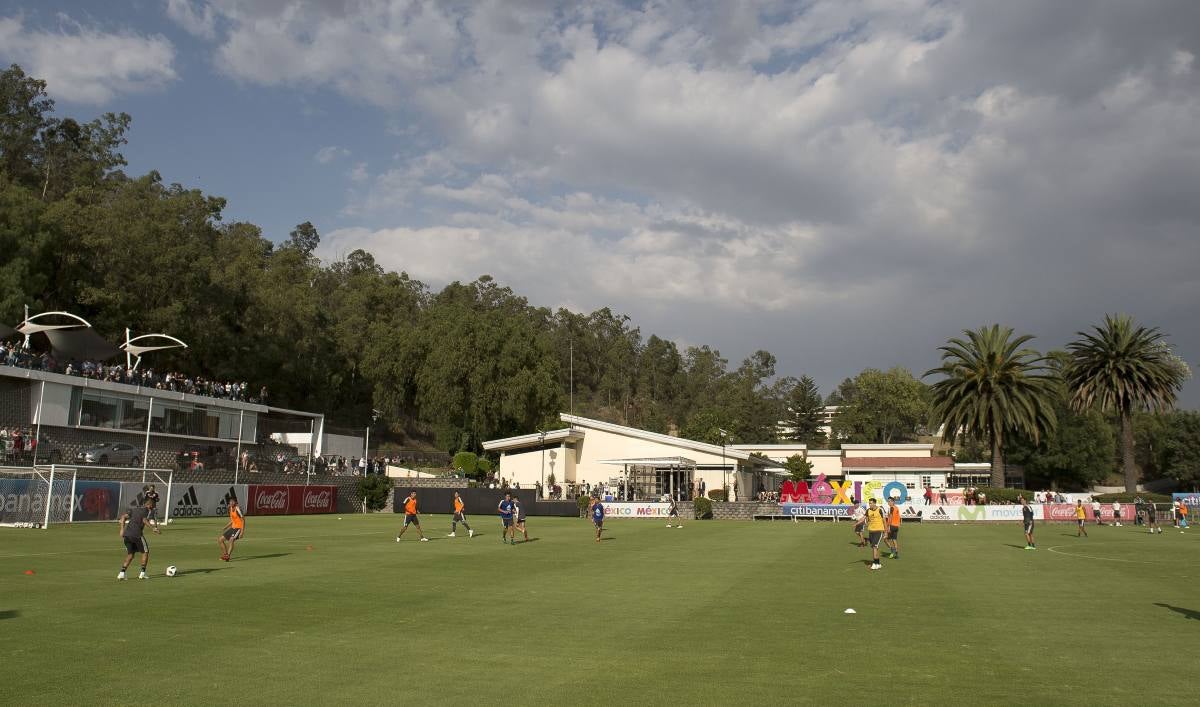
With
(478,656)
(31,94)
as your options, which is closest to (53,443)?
(31,94)

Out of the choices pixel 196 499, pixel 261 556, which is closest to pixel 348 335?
pixel 196 499

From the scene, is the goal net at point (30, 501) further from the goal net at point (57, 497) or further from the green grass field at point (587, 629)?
the green grass field at point (587, 629)

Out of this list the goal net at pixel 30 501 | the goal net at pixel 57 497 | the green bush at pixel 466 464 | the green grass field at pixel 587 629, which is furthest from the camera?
the green bush at pixel 466 464

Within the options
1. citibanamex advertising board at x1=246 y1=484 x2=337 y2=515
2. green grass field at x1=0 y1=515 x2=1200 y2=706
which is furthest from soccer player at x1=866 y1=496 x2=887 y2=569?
citibanamex advertising board at x1=246 y1=484 x2=337 y2=515

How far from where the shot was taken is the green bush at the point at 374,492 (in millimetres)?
60719

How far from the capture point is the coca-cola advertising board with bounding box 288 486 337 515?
54.0 meters

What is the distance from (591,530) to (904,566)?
20116 millimetres

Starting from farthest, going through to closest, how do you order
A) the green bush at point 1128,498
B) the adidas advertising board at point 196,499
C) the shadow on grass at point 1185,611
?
the green bush at point 1128,498, the adidas advertising board at point 196,499, the shadow on grass at point 1185,611

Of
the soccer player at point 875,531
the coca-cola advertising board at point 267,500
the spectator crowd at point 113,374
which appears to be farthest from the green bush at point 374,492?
the soccer player at point 875,531

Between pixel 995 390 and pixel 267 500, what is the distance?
50019 mm

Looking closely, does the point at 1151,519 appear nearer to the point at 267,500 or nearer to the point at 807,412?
the point at 267,500

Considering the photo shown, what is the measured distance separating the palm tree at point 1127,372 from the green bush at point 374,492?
53.6m

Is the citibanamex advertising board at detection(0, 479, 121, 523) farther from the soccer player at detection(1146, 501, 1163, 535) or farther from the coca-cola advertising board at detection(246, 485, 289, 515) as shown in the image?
the soccer player at detection(1146, 501, 1163, 535)

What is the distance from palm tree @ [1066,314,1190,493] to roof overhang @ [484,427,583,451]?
131ft
